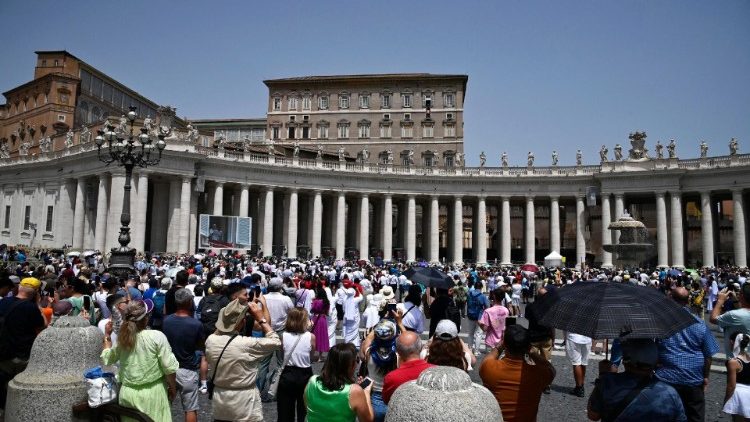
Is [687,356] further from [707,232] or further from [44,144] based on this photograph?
[44,144]

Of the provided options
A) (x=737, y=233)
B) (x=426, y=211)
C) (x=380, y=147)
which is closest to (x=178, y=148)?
(x=426, y=211)

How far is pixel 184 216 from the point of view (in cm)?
4328

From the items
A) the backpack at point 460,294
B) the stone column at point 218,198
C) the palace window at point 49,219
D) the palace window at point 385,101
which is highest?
the palace window at point 385,101

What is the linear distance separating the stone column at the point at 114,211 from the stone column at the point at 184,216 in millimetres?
4666

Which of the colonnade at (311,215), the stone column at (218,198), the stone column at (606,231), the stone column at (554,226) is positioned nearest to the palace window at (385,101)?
the colonnade at (311,215)

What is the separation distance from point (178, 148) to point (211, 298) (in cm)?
3799

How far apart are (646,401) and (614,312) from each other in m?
0.99

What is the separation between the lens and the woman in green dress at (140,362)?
494 centimetres

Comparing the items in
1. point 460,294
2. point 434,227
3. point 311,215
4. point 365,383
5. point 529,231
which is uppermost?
point 311,215

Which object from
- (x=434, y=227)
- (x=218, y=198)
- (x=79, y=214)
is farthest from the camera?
(x=434, y=227)

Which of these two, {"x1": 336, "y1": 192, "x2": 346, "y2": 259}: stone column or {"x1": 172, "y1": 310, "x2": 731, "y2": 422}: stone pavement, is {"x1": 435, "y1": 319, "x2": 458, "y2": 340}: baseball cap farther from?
{"x1": 336, "y1": 192, "x2": 346, "y2": 259}: stone column

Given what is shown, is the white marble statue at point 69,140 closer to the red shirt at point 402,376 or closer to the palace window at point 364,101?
the palace window at point 364,101

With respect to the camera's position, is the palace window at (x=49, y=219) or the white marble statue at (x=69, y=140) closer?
the white marble statue at (x=69, y=140)

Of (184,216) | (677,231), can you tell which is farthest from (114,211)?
(677,231)
